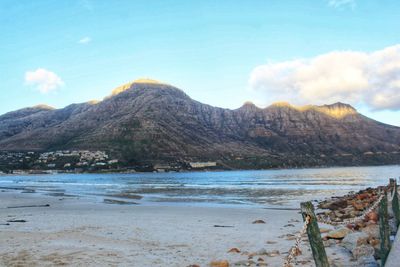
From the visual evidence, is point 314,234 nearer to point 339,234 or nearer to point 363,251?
point 363,251

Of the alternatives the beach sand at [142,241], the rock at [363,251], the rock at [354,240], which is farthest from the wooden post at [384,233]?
the beach sand at [142,241]

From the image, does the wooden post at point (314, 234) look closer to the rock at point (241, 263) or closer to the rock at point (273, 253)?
the rock at point (241, 263)

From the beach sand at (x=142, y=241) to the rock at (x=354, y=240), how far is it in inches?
43.7

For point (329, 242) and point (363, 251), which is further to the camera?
point (329, 242)

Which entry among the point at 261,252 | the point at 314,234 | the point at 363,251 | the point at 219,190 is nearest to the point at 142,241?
the point at 261,252

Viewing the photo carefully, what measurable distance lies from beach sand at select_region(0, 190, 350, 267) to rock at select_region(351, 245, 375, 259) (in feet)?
3.70

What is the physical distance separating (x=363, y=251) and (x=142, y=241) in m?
7.38

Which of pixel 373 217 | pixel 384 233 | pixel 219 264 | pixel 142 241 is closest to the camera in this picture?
pixel 384 233

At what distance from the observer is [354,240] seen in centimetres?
1112

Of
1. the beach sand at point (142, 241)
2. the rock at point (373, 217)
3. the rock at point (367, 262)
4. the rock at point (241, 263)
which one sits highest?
the rock at point (373, 217)

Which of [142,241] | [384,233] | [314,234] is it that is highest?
[314,234]

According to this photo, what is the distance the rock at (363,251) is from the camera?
9664 mm

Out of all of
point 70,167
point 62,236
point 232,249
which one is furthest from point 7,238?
point 70,167

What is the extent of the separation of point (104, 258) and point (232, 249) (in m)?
3.67
